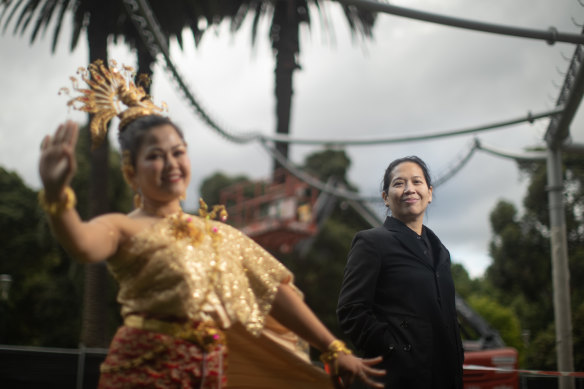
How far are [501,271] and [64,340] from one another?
15.0m

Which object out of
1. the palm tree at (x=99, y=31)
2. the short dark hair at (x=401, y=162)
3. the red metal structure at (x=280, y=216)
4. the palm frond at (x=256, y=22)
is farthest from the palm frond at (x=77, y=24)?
the short dark hair at (x=401, y=162)

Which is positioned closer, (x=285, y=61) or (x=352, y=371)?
(x=352, y=371)

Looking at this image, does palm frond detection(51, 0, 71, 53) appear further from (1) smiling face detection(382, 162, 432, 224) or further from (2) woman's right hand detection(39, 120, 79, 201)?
(2) woman's right hand detection(39, 120, 79, 201)

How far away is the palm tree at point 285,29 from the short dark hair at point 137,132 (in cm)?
1413

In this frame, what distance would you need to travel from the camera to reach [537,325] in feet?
64.8

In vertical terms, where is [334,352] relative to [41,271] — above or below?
below

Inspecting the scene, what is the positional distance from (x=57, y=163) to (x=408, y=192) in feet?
4.82

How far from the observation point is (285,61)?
15.7 metres

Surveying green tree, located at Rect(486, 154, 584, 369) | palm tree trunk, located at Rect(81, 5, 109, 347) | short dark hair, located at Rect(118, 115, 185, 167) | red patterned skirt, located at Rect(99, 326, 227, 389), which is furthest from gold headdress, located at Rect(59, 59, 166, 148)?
green tree, located at Rect(486, 154, 584, 369)

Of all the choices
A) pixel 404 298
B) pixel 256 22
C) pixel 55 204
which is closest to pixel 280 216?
pixel 256 22

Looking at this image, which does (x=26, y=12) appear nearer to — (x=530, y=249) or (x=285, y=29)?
(x=285, y=29)

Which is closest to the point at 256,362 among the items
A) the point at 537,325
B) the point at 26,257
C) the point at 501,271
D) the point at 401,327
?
the point at 401,327

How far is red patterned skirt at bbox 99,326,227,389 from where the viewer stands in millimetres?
1658

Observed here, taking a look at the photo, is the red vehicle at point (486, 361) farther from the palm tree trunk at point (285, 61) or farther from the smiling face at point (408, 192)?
the palm tree trunk at point (285, 61)
